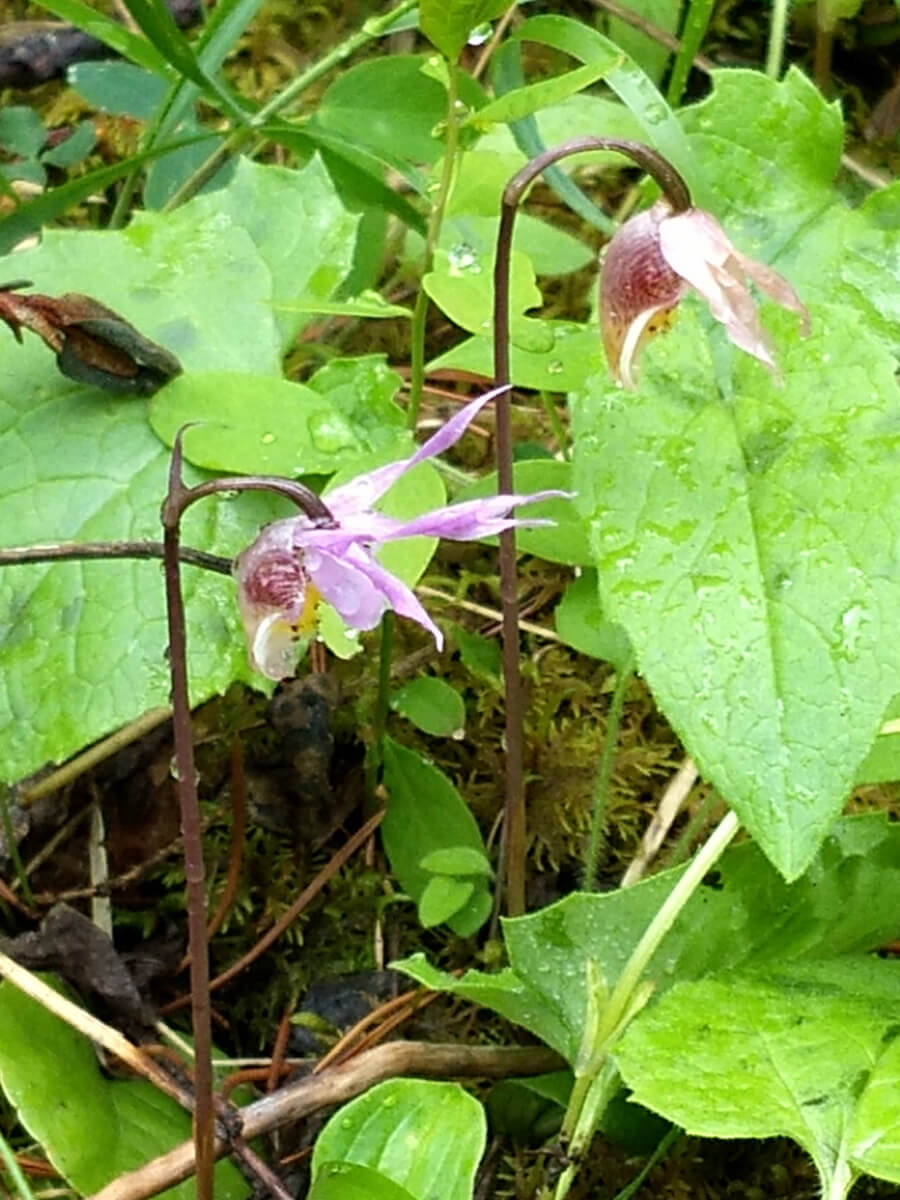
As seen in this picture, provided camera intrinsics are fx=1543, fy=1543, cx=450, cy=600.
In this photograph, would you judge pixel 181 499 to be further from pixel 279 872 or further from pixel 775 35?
pixel 775 35

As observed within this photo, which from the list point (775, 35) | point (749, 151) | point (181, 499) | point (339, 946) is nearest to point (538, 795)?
point (339, 946)

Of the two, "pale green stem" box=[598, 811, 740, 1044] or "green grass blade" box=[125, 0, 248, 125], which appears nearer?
"pale green stem" box=[598, 811, 740, 1044]

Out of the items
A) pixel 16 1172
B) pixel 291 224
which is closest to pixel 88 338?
pixel 291 224

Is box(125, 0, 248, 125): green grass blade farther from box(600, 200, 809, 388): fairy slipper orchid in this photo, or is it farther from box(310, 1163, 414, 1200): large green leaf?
box(310, 1163, 414, 1200): large green leaf

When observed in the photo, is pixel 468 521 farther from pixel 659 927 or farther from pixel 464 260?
pixel 464 260

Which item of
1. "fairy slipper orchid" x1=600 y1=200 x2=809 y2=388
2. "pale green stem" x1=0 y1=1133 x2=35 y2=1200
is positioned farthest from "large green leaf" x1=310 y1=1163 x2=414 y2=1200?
"fairy slipper orchid" x1=600 y1=200 x2=809 y2=388
